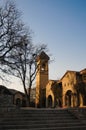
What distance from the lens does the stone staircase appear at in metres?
12.7

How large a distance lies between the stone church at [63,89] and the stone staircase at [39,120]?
20303mm

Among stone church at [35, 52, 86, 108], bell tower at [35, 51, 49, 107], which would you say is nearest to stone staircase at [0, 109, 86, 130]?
stone church at [35, 52, 86, 108]

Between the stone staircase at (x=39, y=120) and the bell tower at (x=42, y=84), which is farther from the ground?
the bell tower at (x=42, y=84)

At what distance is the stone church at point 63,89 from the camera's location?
118 ft

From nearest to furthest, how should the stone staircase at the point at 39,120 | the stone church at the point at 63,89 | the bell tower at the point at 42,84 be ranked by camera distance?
the stone staircase at the point at 39,120, the stone church at the point at 63,89, the bell tower at the point at 42,84

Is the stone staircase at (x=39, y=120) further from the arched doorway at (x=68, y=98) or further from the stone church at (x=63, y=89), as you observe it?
the arched doorway at (x=68, y=98)

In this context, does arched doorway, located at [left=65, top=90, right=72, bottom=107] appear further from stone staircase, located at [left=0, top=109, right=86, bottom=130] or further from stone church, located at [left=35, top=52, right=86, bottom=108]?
stone staircase, located at [left=0, top=109, right=86, bottom=130]

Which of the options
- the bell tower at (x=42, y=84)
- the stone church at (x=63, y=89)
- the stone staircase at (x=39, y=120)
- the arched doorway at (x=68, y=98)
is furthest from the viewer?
the bell tower at (x=42, y=84)

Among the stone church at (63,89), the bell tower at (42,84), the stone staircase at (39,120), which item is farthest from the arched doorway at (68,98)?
the stone staircase at (39,120)

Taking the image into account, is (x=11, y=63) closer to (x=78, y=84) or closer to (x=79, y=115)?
(x=79, y=115)

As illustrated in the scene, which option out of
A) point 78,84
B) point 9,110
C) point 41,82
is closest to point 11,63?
point 9,110

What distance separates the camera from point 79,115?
1527cm

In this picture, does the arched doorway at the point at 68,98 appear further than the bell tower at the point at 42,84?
No

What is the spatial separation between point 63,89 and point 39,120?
2812 cm
